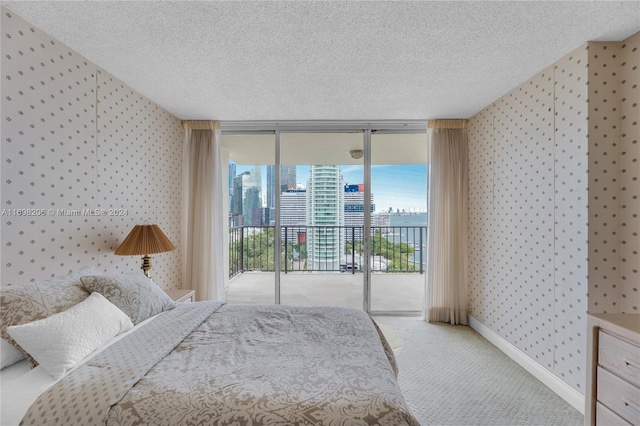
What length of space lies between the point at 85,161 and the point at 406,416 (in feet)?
8.64

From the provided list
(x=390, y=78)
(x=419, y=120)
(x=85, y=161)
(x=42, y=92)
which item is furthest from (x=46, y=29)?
(x=419, y=120)

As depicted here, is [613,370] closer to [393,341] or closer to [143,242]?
[393,341]

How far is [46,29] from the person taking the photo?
182 centimetres

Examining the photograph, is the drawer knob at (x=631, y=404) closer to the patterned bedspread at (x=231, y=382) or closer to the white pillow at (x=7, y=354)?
the patterned bedspread at (x=231, y=382)

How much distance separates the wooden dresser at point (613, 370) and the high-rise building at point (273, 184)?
3112mm

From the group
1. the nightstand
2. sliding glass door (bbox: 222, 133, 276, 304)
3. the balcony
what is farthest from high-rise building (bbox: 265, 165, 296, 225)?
the nightstand

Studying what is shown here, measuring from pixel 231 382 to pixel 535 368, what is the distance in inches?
99.2

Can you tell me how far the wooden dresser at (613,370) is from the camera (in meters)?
1.29

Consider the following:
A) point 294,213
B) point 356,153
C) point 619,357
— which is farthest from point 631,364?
point 294,213

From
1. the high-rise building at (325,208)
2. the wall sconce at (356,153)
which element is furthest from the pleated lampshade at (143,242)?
the wall sconce at (356,153)

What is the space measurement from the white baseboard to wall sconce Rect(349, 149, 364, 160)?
239 centimetres

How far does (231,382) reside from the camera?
1158 mm

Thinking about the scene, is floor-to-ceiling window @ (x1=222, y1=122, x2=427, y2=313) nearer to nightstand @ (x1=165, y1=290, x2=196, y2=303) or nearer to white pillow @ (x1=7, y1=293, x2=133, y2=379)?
nightstand @ (x1=165, y1=290, x2=196, y2=303)

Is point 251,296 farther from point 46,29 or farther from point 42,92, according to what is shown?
point 46,29
